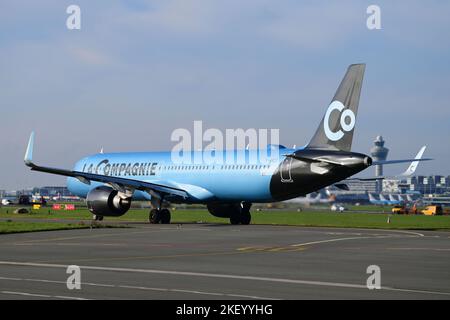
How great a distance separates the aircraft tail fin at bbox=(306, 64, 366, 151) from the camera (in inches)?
1585

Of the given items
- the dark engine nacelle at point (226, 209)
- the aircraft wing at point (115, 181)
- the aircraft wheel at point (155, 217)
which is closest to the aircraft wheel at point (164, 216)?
the aircraft wheel at point (155, 217)

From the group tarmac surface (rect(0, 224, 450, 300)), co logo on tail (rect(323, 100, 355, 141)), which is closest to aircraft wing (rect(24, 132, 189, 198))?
tarmac surface (rect(0, 224, 450, 300))

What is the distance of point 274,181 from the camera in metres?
44.7

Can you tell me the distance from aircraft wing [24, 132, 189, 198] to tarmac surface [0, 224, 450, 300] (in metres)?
10.1

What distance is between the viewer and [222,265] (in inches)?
851

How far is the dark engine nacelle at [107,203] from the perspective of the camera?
46969 mm

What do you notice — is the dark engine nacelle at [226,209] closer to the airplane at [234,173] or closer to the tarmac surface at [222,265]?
the airplane at [234,173]

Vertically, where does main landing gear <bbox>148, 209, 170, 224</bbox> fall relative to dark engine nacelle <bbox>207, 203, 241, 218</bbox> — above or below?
below

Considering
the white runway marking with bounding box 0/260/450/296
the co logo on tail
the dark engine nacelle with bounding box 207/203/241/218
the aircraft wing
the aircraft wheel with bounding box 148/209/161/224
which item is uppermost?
the co logo on tail

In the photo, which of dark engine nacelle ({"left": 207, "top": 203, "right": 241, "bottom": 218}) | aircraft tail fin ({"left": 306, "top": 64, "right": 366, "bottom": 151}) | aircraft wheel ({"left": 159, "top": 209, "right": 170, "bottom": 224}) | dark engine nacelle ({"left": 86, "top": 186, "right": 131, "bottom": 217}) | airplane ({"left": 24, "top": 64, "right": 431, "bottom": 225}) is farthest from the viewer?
dark engine nacelle ({"left": 207, "top": 203, "right": 241, "bottom": 218})

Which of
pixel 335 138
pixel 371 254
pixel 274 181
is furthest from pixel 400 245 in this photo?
pixel 274 181

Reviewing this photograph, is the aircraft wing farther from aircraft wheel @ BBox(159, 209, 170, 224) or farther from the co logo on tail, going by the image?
the co logo on tail

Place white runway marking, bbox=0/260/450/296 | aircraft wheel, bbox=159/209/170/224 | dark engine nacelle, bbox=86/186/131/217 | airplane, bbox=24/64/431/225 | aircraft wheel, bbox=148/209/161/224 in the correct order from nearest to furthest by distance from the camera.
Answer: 1. white runway marking, bbox=0/260/450/296
2. airplane, bbox=24/64/431/225
3. dark engine nacelle, bbox=86/186/131/217
4. aircraft wheel, bbox=148/209/161/224
5. aircraft wheel, bbox=159/209/170/224

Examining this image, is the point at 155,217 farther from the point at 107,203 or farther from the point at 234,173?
the point at 234,173
